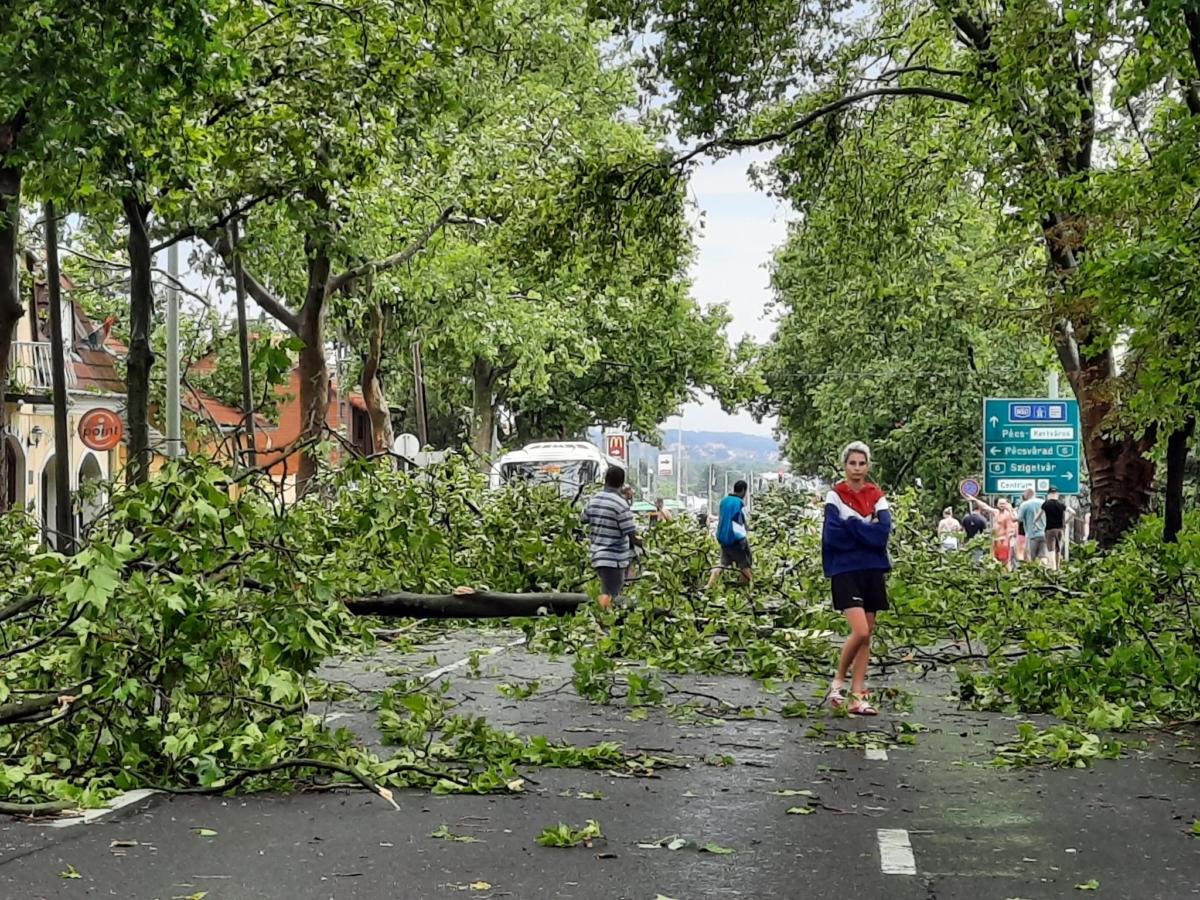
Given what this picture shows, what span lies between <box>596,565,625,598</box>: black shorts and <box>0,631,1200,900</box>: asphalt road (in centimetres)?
590

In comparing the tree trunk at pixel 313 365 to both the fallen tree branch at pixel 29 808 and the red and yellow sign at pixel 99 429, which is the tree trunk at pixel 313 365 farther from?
the fallen tree branch at pixel 29 808

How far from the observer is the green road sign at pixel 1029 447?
30.4 metres

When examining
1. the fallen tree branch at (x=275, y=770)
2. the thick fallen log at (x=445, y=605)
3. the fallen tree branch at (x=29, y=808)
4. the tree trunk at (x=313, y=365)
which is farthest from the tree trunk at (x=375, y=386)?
the fallen tree branch at (x=29, y=808)

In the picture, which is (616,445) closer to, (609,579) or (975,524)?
(975,524)

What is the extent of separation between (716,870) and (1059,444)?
81.8ft

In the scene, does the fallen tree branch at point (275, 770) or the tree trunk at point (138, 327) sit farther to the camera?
the tree trunk at point (138, 327)

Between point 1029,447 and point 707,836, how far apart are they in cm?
2417

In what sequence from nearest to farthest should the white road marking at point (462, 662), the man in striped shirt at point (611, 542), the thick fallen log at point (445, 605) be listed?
the thick fallen log at point (445, 605) < the white road marking at point (462, 662) < the man in striped shirt at point (611, 542)

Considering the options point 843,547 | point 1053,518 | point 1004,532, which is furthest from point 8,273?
point 1004,532

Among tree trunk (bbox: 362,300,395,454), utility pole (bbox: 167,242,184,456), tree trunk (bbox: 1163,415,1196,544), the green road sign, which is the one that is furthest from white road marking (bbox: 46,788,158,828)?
tree trunk (bbox: 362,300,395,454)

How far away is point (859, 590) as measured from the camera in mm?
11570

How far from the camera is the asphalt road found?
21.2 ft

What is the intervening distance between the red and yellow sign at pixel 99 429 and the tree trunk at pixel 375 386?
323 inches

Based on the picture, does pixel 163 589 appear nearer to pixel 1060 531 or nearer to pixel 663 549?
pixel 663 549
